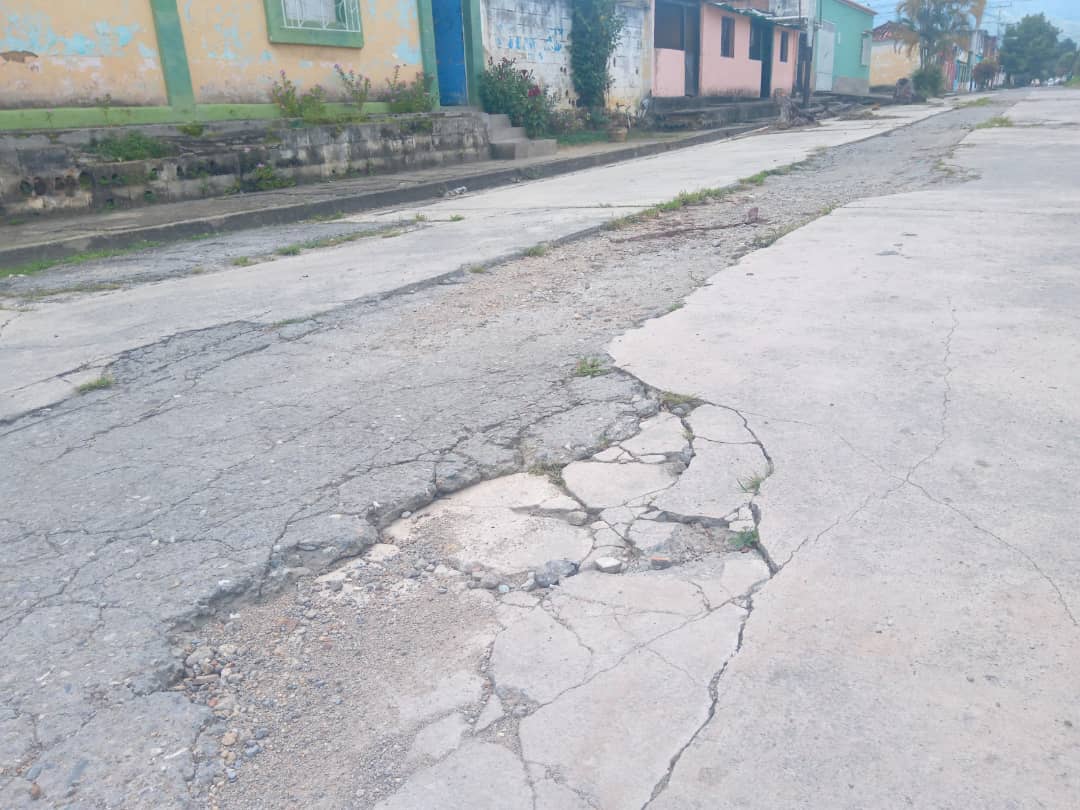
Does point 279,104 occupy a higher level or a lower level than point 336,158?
higher

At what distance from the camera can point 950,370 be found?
340cm

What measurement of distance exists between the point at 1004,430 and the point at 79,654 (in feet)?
9.42

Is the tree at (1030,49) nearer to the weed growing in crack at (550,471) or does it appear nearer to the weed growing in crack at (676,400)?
the weed growing in crack at (676,400)

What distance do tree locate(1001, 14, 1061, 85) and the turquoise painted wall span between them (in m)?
34.4

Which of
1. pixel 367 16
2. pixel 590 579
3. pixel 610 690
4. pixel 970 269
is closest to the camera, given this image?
pixel 610 690

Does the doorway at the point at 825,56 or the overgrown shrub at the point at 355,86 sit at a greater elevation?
the doorway at the point at 825,56

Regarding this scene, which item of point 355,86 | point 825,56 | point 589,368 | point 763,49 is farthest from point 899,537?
point 825,56

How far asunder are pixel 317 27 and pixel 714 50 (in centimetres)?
1573

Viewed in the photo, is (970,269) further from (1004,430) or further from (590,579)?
(590,579)

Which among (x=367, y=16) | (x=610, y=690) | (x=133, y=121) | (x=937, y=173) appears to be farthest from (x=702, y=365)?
(x=367, y=16)

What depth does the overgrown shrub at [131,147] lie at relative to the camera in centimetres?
884

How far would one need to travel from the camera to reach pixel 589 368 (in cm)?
373

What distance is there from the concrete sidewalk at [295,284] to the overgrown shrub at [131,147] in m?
2.64

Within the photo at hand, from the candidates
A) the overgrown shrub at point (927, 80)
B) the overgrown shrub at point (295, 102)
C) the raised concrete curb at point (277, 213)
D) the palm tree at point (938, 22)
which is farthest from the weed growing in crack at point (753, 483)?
the palm tree at point (938, 22)
